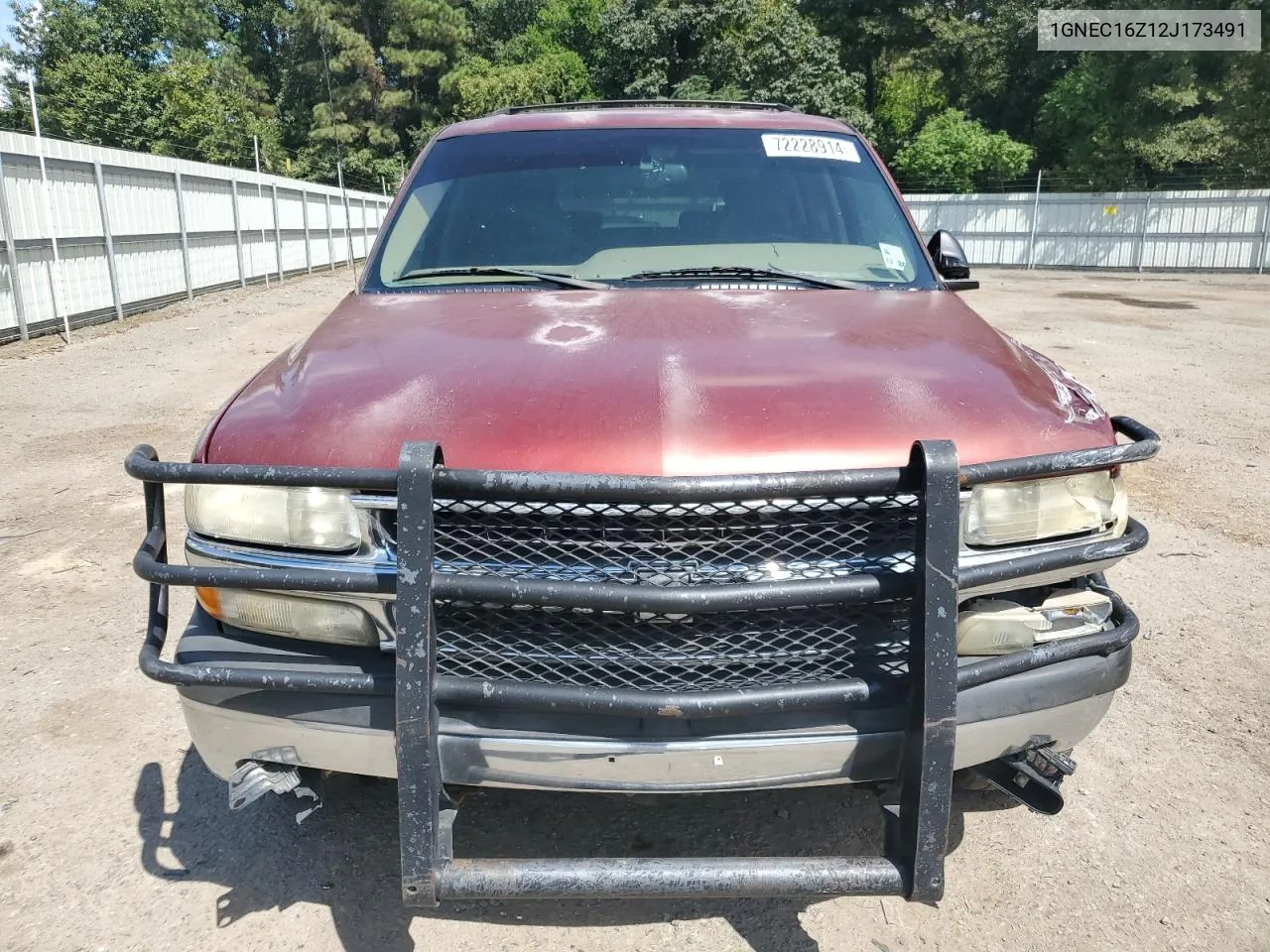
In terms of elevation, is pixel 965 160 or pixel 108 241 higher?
pixel 965 160

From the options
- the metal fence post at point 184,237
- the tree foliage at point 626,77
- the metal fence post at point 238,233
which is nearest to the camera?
the metal fence post at point 184,237

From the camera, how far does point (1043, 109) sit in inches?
1431

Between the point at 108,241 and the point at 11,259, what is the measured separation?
2.45 meters

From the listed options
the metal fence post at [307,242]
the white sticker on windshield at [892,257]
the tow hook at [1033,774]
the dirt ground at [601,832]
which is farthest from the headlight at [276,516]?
the metal fence post at [307,242]

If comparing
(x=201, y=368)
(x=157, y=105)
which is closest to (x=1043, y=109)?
(x=201, y=368)

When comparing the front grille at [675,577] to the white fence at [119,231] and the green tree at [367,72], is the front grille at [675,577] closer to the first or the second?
the white fence at [119,231]

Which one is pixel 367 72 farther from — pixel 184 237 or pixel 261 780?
pixel 261 780

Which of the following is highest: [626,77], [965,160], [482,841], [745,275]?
[626,77]

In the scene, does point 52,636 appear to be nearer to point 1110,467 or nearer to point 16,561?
point 16,561

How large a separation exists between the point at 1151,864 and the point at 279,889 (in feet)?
7.45

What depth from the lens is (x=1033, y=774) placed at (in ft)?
7.07

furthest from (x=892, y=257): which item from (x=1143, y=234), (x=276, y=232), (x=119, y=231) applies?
(x=1143, y=234)

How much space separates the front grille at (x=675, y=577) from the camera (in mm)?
1853

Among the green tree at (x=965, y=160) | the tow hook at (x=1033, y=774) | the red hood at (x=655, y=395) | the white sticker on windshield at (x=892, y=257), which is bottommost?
the tow hook at (x=1033, y=774)
